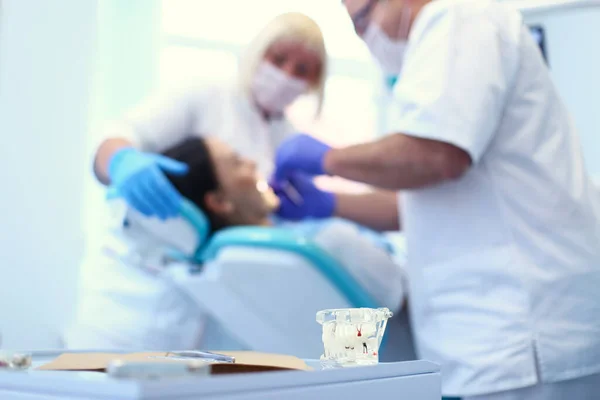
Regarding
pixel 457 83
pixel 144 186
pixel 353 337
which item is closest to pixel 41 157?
pixel 144 186

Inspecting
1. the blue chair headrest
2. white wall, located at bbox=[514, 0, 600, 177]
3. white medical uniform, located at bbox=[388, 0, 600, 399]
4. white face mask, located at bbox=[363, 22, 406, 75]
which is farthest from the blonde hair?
white wall, located at bbox=[514, 0, 600, 177]

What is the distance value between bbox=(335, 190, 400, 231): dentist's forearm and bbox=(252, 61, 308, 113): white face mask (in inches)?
14.0

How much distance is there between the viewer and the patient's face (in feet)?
6.32

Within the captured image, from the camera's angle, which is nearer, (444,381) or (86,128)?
(444,381)

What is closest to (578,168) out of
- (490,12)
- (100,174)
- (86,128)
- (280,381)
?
(490,12)

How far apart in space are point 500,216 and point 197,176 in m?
0.99

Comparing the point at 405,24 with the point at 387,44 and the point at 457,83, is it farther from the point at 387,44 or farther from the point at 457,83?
the point at 457,83

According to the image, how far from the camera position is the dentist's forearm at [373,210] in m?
2.04

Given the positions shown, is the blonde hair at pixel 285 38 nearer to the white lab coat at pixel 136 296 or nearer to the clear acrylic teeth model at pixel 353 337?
the white lab coat at pixel 136 296

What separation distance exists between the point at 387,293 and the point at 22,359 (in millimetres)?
1159

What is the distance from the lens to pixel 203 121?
200 cm

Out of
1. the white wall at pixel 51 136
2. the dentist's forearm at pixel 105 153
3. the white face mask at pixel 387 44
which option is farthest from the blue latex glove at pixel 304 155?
the white wall at pixel 51 136

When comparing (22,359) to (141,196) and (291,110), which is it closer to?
(141,196)

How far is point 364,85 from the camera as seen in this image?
3051 millimetres
